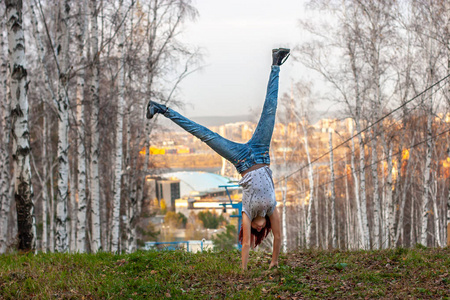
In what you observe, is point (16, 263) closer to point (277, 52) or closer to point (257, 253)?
point (257, 253)

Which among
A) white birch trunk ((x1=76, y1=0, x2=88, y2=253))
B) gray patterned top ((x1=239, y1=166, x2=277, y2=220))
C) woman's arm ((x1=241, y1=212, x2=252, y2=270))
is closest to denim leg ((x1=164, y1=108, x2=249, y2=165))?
gray patterned top ((x1=239, y1=166, x2=277, y2=220))

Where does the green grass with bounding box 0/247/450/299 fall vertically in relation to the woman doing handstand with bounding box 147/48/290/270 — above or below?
below

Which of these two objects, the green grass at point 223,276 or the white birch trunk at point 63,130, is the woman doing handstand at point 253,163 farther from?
the white birch trunk at point 63,130

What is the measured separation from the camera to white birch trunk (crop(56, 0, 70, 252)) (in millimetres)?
9492

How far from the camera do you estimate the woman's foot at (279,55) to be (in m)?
6.13

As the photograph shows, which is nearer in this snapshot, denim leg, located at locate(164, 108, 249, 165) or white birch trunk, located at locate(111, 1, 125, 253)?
denim leg, located at locate(164, 108, 249, 165)

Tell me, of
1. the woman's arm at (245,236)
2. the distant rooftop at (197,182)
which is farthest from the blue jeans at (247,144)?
the distant rooftop at (197,182)

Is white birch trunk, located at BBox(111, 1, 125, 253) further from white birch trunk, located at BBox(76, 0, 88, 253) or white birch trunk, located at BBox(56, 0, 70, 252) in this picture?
white birch trunk, located at BBox(56, 0, 70, 252)

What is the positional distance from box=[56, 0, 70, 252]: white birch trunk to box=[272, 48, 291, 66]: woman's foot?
513 centimetres

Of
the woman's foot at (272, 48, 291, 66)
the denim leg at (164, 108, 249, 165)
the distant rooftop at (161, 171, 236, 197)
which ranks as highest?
the woman's foot at (272, 48, 291, 66)

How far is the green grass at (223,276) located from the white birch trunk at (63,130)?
253 cm

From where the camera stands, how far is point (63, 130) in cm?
954

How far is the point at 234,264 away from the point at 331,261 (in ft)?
4.73

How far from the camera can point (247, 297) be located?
5035mm
